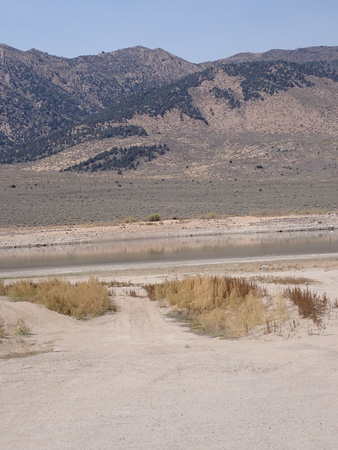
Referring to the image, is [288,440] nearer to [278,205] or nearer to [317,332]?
[317,332]

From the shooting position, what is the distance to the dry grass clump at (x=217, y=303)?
35.8ft

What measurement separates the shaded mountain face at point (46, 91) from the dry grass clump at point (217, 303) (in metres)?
128

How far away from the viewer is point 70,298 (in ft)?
44.8

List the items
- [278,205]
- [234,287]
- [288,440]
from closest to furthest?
[288,440] < [234,287] < [278,205]

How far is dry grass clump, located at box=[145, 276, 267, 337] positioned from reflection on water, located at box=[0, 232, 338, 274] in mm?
9897

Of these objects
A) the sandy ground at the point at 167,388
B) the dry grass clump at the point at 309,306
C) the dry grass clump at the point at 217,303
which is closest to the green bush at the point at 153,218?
the dry grass clump at the point at 217,303

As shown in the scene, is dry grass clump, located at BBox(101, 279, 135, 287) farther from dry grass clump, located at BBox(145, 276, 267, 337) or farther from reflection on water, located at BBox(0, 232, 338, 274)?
reflection on water, located at BBox(0, 232, 338, 274)

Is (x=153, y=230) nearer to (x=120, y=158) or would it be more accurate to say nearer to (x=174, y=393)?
(x=174, y=393)

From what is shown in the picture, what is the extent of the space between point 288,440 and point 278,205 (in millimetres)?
44829

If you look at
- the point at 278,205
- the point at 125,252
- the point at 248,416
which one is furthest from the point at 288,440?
the point at 278,205

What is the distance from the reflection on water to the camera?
26.4m

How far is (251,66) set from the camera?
129250mm

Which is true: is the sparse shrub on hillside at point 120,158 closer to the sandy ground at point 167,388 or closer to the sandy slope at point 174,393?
the sandy ground at point 167,388

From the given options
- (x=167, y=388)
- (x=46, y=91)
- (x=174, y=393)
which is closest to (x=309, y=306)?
(x=167, y=388)
